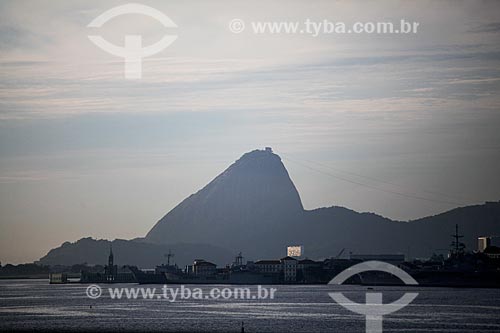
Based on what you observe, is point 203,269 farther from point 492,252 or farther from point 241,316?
point 241,316

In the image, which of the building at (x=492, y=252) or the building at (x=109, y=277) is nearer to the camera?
the building at (x=492, y=252)

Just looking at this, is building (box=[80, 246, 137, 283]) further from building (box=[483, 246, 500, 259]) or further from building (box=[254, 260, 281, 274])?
building (box=[483, 246, 500, 259])

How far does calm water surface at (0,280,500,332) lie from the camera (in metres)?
51.6

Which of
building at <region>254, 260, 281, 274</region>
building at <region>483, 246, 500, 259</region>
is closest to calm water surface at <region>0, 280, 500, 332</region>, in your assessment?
building at <region>483, 246, 500, 259</region>

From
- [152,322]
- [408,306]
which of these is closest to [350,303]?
[408,306]

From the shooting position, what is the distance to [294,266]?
13888 cm

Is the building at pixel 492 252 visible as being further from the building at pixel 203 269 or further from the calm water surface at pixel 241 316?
the calm water surface at pixel 241 316

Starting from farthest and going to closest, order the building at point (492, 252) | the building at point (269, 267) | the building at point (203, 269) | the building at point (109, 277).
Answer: the building at point (109, 277) → the building at point (269, 267) → the building at point (203, 269) → the building at point (492, 252)

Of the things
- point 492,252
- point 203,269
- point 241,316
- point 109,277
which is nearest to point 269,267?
point 203,269

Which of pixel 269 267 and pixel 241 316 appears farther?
pixel 269 267

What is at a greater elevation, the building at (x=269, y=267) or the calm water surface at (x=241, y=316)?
the building at (x=269, y=267)

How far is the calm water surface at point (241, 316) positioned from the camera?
51.6m

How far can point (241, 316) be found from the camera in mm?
60375

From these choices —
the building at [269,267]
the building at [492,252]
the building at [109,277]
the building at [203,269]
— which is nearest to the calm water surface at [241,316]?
the building at [203,269]
